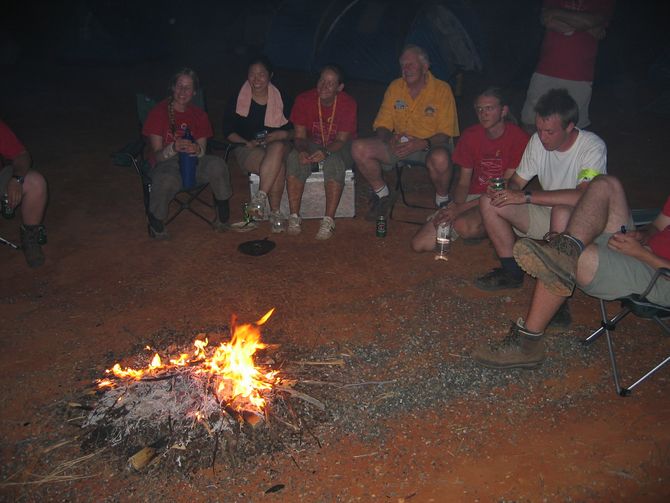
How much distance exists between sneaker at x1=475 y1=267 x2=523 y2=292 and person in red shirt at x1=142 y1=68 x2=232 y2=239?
264 centimetres

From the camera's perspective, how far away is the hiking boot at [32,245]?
4922 mm

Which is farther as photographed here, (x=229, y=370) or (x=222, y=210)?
(x=222, y=210)

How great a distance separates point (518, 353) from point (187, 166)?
3442 mm

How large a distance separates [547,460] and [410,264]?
2.33 m

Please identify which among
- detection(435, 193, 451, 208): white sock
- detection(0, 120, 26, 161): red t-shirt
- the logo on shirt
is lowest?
detection(435, 193, 451, 208): white sock

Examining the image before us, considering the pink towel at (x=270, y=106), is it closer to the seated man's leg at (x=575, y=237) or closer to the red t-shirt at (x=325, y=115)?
the red t-shirt at (x=325, y=115)

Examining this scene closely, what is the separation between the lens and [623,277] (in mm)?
3270

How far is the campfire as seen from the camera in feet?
9.80

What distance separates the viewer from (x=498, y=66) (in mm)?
12492

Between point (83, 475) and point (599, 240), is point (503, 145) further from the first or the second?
point (83, 475)

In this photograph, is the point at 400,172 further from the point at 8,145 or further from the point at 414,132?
the point at 8,145

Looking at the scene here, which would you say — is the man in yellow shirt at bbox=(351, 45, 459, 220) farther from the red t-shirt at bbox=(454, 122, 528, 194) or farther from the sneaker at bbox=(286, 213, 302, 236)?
the sneaker at bbox=(286, 213, 302, 236)

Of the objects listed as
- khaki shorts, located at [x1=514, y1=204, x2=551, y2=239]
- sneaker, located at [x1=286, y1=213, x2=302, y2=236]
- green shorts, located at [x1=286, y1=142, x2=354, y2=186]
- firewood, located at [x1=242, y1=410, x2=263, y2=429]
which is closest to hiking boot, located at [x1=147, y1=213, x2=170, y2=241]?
sneaker, located at [x1=286, y1=213, x2=302, y2=236]

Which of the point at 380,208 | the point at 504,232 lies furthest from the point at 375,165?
the point at 504,232
